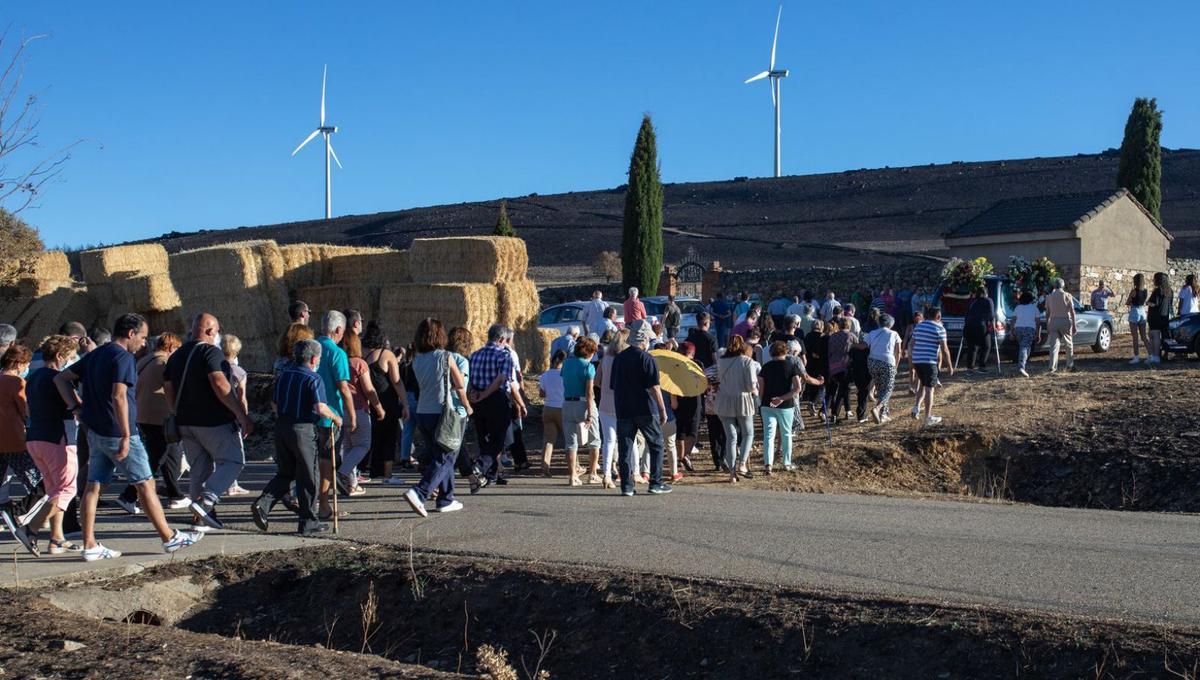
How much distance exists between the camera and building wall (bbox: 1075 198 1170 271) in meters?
28.0

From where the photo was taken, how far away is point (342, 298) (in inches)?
899

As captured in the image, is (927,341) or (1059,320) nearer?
(927,341)

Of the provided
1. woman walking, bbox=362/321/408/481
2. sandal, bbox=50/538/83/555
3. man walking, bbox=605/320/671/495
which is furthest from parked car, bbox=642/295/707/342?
sandal, bbox=50/538/83/555

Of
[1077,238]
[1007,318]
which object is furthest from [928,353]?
[1077,238]

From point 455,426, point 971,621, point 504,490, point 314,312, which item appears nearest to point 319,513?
point 455,426

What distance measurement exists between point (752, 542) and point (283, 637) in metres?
3.61

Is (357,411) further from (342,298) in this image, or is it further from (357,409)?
(342,298)

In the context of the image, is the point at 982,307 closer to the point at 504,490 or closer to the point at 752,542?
the point at 504,490

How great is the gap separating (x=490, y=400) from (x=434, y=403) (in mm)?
1678

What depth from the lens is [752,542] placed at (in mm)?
9336

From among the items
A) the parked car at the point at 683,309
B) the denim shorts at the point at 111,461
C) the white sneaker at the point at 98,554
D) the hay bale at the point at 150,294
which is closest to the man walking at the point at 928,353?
the parked car at the point at 683,309

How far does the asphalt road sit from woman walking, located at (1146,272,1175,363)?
991 centimetres

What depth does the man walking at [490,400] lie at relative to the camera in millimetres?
12203

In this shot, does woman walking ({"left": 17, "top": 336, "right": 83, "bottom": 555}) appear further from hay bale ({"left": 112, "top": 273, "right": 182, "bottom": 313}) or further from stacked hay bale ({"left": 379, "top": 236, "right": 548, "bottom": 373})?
hay bale ({"left": 112, "top": 273, "right": 182, "bottom": 313})
